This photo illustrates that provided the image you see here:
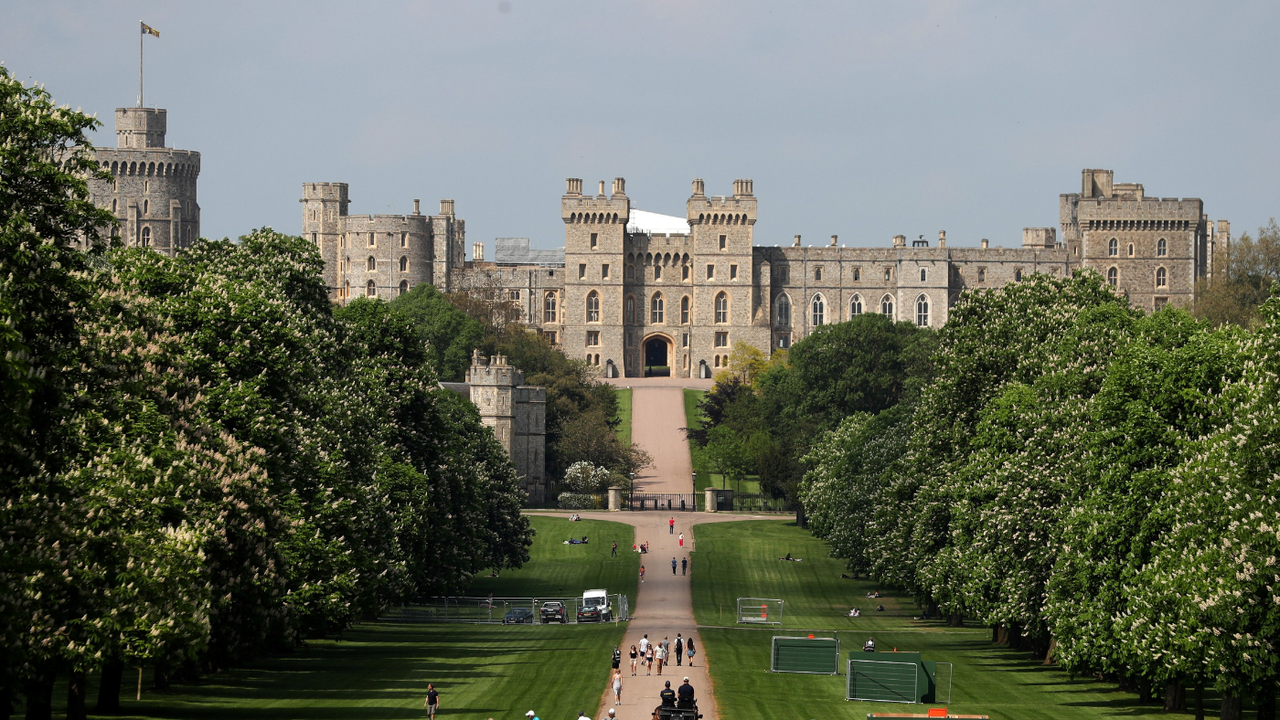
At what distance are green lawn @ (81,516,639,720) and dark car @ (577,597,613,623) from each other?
1.44 m

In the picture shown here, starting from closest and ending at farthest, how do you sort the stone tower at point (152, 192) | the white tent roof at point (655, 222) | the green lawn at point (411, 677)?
the green lawn at point (411, 677) < the stone tower at point (152, 192) < the white tent roof at point (655, 222)

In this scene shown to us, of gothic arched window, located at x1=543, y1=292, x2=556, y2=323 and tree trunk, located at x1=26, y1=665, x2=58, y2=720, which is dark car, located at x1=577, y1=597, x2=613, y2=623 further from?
gothic arched window, located at x1=543, y1=292, x2=556, y2=323

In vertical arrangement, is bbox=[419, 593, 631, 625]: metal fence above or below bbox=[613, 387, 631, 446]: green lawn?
below

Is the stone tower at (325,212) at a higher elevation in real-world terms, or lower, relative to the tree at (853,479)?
higher

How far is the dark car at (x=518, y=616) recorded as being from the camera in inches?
1949

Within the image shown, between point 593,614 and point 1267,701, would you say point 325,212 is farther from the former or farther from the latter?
point 1267,701

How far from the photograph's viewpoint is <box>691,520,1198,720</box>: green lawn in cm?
3147

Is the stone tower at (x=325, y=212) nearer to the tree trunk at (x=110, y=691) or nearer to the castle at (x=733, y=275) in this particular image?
the castle at (x=733, y=275)

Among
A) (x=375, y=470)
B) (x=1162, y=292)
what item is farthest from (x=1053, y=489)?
(x=1162, y=292)

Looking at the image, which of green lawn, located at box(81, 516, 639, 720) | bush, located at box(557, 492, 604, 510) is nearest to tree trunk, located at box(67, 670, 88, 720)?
green lawn, located at box(81, 516, 639, 720)

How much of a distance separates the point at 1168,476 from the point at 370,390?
2084 centimetres

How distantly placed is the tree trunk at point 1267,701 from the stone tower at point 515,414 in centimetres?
5704

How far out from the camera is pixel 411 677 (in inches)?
1347

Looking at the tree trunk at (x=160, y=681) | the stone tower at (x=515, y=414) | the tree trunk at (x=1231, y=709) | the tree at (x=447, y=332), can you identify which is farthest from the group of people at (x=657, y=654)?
the tree at (x=447, y=332)
